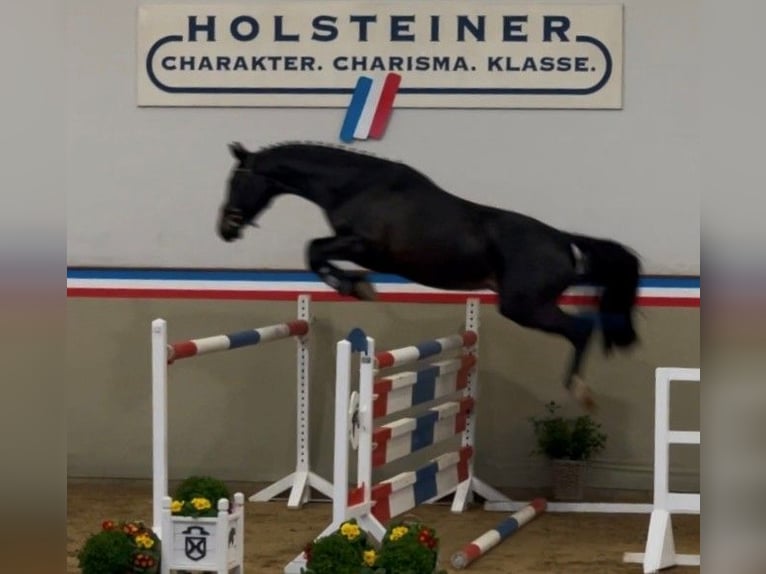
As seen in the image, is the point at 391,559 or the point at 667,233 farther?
the point at 667,233

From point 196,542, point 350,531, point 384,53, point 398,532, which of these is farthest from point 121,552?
point 384,53

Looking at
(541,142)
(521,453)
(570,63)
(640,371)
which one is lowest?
(521,453)

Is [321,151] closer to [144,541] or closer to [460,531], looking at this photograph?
[460,531]

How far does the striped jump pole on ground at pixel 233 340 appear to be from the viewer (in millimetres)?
3279

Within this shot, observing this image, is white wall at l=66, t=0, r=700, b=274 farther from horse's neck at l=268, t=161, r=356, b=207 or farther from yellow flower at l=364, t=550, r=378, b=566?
yellow flower at l=364, t=550, r=378, b=566

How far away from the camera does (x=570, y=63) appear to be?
4.30 m

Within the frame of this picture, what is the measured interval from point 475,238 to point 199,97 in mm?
1153

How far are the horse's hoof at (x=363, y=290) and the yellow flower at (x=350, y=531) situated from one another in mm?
1492

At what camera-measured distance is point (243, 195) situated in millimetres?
4242

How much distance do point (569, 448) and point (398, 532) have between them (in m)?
1.65
